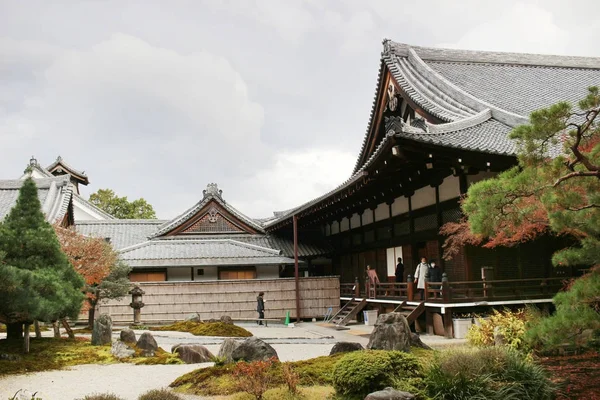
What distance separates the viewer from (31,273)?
11242 mm

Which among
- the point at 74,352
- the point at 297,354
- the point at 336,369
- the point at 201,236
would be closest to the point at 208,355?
the point at 297,354

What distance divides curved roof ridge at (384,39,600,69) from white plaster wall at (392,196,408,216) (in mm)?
6891

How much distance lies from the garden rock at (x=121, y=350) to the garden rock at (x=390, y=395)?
306 inches

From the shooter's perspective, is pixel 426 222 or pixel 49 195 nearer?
pixel 426 222

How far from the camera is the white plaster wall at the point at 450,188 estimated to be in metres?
16.7

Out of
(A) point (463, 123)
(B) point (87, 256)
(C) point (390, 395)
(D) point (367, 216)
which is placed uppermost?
(A) point (463, 123)

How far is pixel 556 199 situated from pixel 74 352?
10797mm

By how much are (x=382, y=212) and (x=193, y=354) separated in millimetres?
11505

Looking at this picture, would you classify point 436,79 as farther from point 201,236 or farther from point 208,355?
point 201,236

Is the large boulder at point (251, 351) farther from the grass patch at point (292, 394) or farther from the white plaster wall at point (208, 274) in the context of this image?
the white plaster wall at point (208, 274)

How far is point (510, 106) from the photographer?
67.1 feet

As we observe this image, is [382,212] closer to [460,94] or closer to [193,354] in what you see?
[460,94]

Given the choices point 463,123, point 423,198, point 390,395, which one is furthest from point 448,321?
point 390,395

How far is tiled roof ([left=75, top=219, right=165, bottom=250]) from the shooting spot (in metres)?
38.2
